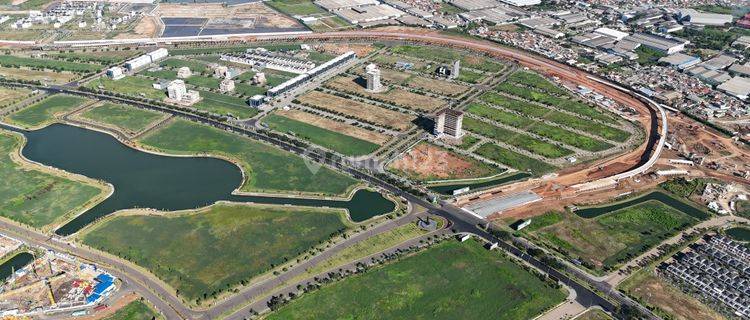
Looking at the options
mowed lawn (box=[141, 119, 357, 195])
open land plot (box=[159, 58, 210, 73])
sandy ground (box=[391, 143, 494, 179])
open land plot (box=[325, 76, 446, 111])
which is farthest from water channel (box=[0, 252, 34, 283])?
open land plot (box=[325, 76, 446, 111])

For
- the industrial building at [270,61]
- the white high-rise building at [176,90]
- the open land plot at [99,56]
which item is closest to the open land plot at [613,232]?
the industrial building at [270,61]

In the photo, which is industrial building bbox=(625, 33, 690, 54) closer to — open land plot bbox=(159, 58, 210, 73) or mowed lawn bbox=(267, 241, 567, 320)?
mowed lawn bbox=(267, 241, 567, 320)

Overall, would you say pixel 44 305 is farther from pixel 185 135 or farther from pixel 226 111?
pixel 226 111

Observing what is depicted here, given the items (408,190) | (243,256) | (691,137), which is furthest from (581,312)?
(691,137)

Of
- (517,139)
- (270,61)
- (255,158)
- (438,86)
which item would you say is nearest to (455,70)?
(438,86)

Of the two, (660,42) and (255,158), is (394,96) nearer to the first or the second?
(255,158)

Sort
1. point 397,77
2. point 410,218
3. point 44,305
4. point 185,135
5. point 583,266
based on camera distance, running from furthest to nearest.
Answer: point 397,77
point 185,135
point 410,218
point 583,266
point 44,305
